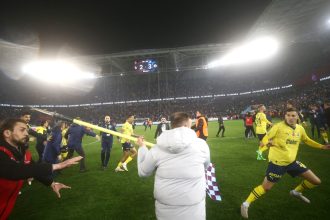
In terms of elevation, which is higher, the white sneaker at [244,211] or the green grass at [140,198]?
the white sneaker at [244,211]

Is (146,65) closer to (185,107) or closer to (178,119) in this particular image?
(178,119)

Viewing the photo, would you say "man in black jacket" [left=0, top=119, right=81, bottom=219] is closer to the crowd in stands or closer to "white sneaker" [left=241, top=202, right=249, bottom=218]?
"white sneaker" [left=241, top=202, right=249, bottom=218]

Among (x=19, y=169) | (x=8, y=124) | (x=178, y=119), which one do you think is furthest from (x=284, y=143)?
(x=8, y=124)

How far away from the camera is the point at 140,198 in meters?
5.99

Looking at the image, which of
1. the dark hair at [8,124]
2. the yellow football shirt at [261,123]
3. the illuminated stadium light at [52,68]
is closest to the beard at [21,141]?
the dark hair at [8,124]

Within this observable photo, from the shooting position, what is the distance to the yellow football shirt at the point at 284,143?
4.62 meters

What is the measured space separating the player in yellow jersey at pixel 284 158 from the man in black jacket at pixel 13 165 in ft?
12.7

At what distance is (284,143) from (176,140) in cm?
338

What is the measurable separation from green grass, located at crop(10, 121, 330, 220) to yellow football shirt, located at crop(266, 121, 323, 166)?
119 centimetres

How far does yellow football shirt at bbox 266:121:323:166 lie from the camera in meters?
4.62

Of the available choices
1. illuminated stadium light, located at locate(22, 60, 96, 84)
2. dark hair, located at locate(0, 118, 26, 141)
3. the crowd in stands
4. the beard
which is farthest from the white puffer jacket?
the crowd in stands

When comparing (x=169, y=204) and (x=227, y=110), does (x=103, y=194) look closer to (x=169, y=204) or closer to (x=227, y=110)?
(x=169, y=204)

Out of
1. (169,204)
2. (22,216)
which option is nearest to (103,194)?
(22,216)

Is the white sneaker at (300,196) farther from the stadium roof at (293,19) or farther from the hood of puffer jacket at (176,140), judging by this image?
the stadium roof at (293,19)
